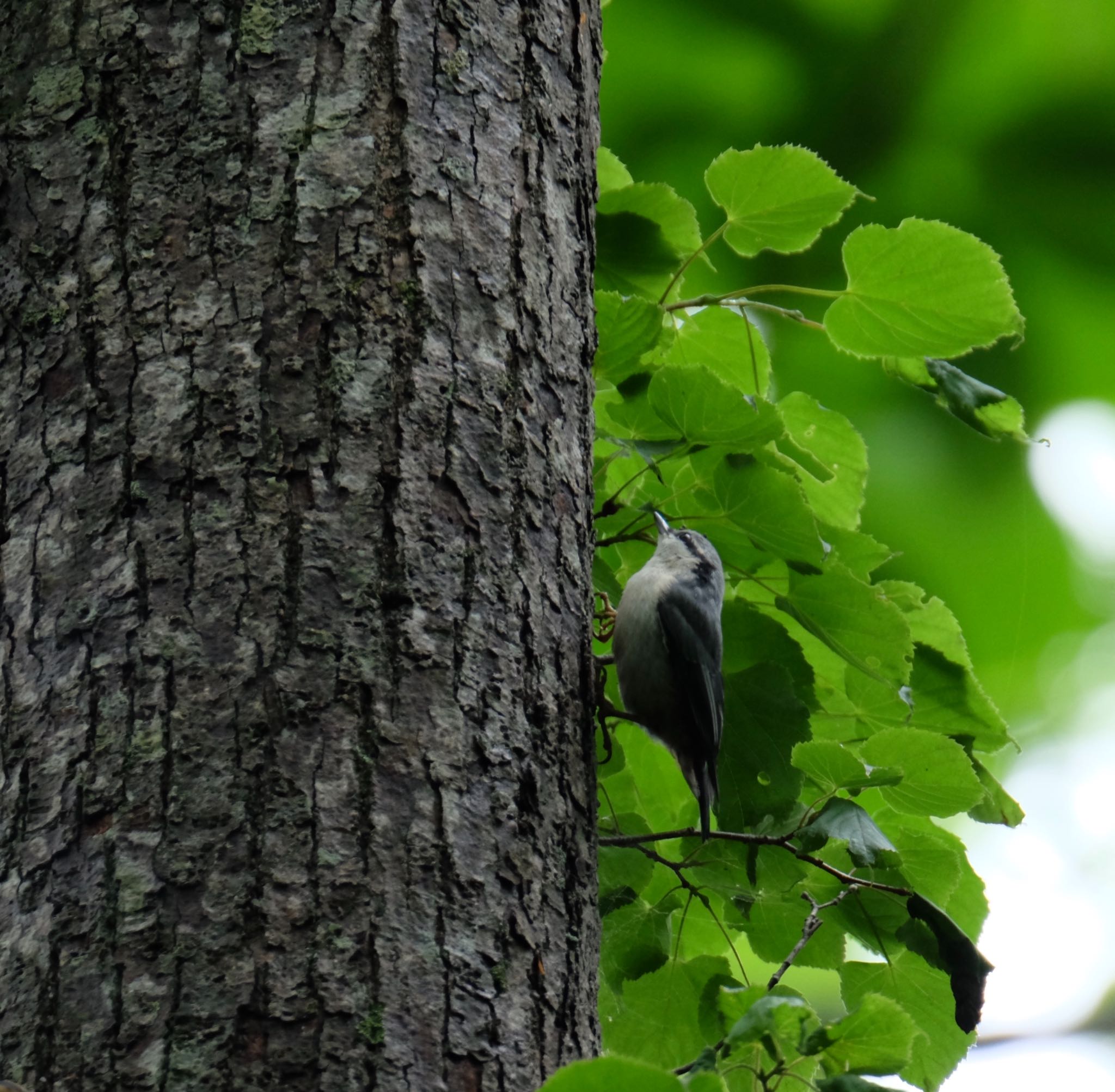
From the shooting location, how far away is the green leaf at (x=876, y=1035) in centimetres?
108

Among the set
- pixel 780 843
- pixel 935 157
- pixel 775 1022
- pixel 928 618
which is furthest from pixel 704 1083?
pixel 935 157

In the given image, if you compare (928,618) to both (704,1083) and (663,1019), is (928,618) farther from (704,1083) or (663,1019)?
(704,1083)

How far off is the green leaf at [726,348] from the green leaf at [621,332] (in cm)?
29

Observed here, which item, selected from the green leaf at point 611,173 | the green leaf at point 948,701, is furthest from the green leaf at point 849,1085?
the green leaf at point 611,173

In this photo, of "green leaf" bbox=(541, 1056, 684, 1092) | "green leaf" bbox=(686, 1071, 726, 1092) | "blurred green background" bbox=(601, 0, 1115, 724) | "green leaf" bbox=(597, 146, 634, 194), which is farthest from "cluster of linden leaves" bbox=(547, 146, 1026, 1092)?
"blurred green background" bbox=(601, 0, 1115, 724)

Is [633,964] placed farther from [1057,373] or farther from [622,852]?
[1057,373]

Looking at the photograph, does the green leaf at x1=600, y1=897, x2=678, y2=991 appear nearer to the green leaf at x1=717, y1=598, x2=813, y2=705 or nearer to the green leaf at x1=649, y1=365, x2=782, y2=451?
the green leaf at x1=717, y1=598, x2=813, y2=705

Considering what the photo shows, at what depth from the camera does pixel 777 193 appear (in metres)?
1.89

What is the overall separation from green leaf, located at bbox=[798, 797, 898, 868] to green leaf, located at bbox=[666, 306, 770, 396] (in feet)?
2.52

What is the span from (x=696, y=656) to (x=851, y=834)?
69 centimetres

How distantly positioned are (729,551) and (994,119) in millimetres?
1775

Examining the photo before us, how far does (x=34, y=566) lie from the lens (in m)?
1.18

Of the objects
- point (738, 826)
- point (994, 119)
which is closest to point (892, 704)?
→ point (738, 826)

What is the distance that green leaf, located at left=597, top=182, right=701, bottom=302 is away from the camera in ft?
6.28
